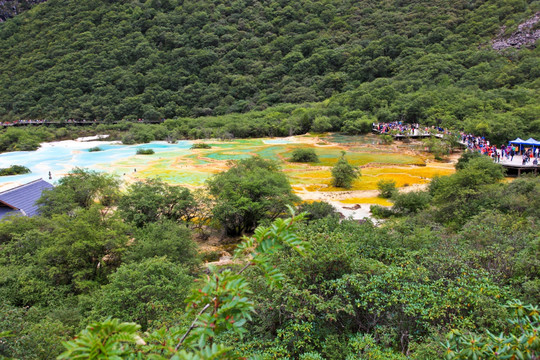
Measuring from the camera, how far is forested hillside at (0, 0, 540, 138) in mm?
73500

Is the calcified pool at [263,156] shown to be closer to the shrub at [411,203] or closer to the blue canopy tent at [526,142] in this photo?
the shrub at [411,203]

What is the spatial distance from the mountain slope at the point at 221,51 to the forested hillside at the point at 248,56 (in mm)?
372

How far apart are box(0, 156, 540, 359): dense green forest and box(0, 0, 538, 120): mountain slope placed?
240 ft

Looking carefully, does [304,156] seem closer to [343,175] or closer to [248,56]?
[343,175]

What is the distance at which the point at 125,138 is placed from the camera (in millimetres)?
57594

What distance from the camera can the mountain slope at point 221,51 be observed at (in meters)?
89.4

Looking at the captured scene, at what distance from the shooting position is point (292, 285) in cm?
707

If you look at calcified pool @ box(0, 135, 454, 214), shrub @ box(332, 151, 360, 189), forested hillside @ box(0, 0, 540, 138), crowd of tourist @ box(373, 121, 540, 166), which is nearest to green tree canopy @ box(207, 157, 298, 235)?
calcified pool @ box(0, 135, 454, 214)

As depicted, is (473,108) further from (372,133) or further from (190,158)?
(190,158)

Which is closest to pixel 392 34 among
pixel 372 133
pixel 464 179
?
pixel 372 133

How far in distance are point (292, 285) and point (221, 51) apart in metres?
120

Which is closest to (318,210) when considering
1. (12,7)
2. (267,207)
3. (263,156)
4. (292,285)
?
(267,207)

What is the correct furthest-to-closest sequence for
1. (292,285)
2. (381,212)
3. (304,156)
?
(304,156), (381,212), (292,285)

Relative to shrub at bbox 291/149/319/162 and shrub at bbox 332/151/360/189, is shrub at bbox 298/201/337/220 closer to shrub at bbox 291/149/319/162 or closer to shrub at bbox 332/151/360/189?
shrub at bbox 332/151/360/189
